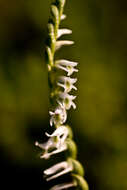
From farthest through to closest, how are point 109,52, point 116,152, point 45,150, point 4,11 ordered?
point 4,11 < point 109,52 < point 116,152 < point 45,150

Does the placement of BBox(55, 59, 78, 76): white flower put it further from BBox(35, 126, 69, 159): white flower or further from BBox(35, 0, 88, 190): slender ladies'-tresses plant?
BBox(35, 126, 69, 159): white flower

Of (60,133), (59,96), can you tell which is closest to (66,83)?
(59,96)

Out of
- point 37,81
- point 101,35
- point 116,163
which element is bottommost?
point 116,163

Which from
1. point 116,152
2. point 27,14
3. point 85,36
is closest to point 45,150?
point 116,152

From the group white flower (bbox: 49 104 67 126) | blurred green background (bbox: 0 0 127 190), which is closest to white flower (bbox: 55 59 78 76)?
white flower (bbox: 49 104 67 126)

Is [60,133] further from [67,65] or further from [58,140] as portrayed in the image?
[67,65]

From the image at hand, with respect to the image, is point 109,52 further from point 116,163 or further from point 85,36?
point 116,163

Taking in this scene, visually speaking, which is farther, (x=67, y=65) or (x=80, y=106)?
(x=80, y=106)

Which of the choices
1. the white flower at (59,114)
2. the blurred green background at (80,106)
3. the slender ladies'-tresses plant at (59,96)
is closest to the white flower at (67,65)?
the slender ladies'-tresses plant at (59,96)

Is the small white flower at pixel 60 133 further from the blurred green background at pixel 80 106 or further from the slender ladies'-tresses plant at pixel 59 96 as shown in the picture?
the blurred green background at pixel 80 106
